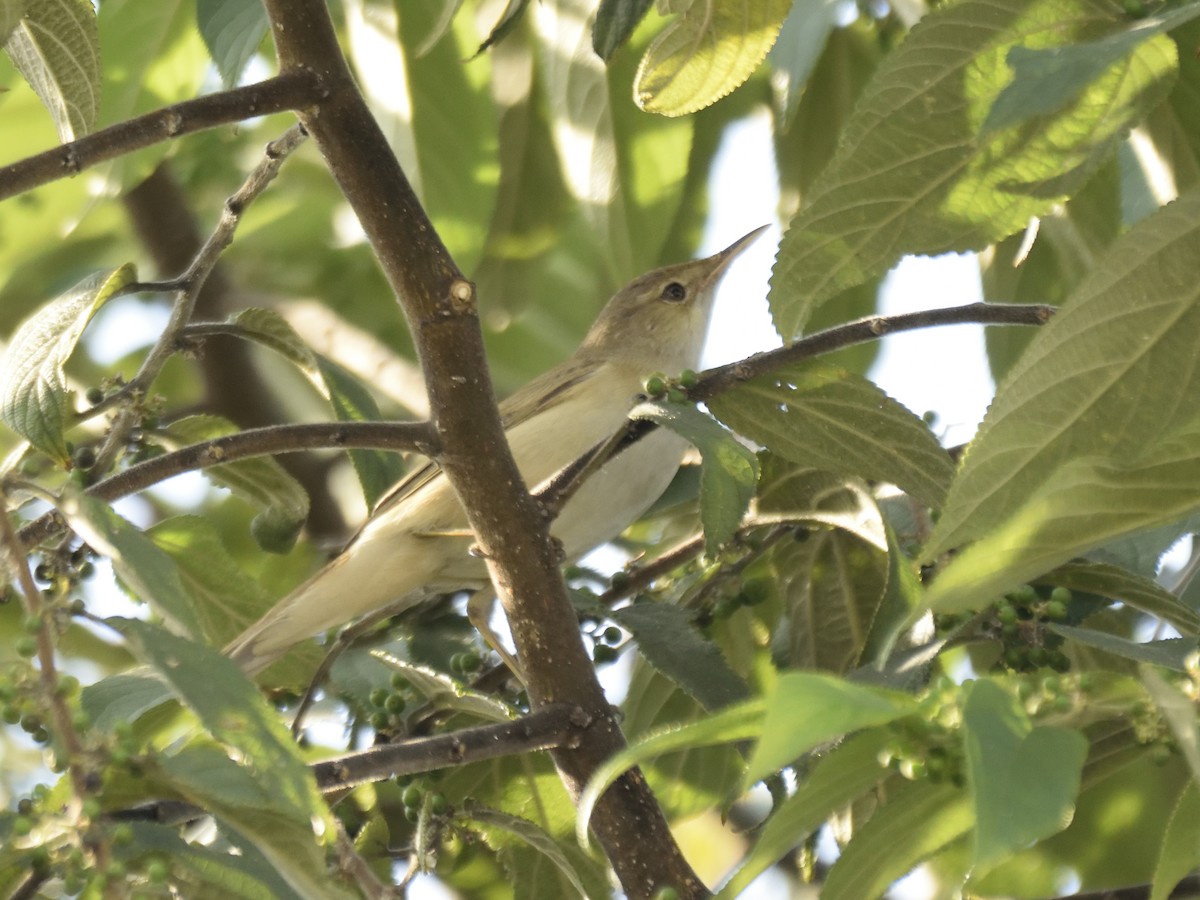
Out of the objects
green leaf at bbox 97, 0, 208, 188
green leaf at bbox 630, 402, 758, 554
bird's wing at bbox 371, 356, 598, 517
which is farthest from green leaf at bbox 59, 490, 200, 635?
bird's wing at bbox 371, 356, 598, 517

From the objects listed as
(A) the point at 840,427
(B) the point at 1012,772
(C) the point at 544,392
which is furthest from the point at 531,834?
(C) the point at 544,392

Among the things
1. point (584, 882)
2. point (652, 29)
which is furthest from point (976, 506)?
point (652, 29)

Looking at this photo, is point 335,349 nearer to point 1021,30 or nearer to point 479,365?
point 479,365

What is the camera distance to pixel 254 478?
2922 mm

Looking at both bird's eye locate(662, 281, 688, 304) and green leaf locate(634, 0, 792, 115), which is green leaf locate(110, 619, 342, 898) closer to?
green leaf locate(634, 0, 792, 115)

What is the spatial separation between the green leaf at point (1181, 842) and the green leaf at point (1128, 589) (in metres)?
0.64

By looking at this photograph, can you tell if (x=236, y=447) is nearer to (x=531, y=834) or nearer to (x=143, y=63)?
(x=531, y=834)

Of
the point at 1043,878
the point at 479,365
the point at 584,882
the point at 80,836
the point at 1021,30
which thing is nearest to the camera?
the point at 80,836

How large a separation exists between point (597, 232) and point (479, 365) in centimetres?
148

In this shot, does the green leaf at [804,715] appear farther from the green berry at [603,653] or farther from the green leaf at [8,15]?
the green berry at [603,653]

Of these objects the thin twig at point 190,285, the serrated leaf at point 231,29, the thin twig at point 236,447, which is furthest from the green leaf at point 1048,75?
the serrated leaf at point 231,29

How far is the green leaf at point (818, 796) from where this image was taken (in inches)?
58.0

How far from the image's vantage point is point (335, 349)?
490 cm

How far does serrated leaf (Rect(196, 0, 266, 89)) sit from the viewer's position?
2.46 m
